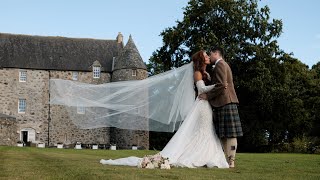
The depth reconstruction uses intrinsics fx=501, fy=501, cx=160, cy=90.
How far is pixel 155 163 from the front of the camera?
33.8ft

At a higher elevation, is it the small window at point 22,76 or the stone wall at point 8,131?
the small window at point 22,76

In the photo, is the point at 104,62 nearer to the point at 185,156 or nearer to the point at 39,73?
the point at 39,73

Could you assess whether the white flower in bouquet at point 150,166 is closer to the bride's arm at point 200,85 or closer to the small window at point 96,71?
the bride's arm at point 200,85

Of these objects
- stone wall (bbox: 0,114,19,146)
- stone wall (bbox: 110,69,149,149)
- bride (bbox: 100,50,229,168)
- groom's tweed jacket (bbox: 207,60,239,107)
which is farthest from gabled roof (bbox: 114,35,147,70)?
groom's tweed jacket (bbox: 207,60,239,107)

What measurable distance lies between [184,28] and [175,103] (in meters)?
30.1

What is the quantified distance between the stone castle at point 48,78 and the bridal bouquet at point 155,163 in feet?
130

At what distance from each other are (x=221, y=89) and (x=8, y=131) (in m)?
40.1

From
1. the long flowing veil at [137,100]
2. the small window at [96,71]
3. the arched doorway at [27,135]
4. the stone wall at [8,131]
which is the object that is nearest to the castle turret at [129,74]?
the small window at [96,71]

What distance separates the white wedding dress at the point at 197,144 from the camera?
10922mm

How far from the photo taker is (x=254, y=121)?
41.8 metres

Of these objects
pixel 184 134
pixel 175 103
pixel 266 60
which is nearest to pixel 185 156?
pixel 184 134

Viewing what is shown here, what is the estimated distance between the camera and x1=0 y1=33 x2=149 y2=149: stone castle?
167 ft

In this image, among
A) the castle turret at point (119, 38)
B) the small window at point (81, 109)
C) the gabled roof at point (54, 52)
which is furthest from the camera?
the castle turret at point (119, 38)

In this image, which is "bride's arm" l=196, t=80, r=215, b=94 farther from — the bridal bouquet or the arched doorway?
the arched doorway
